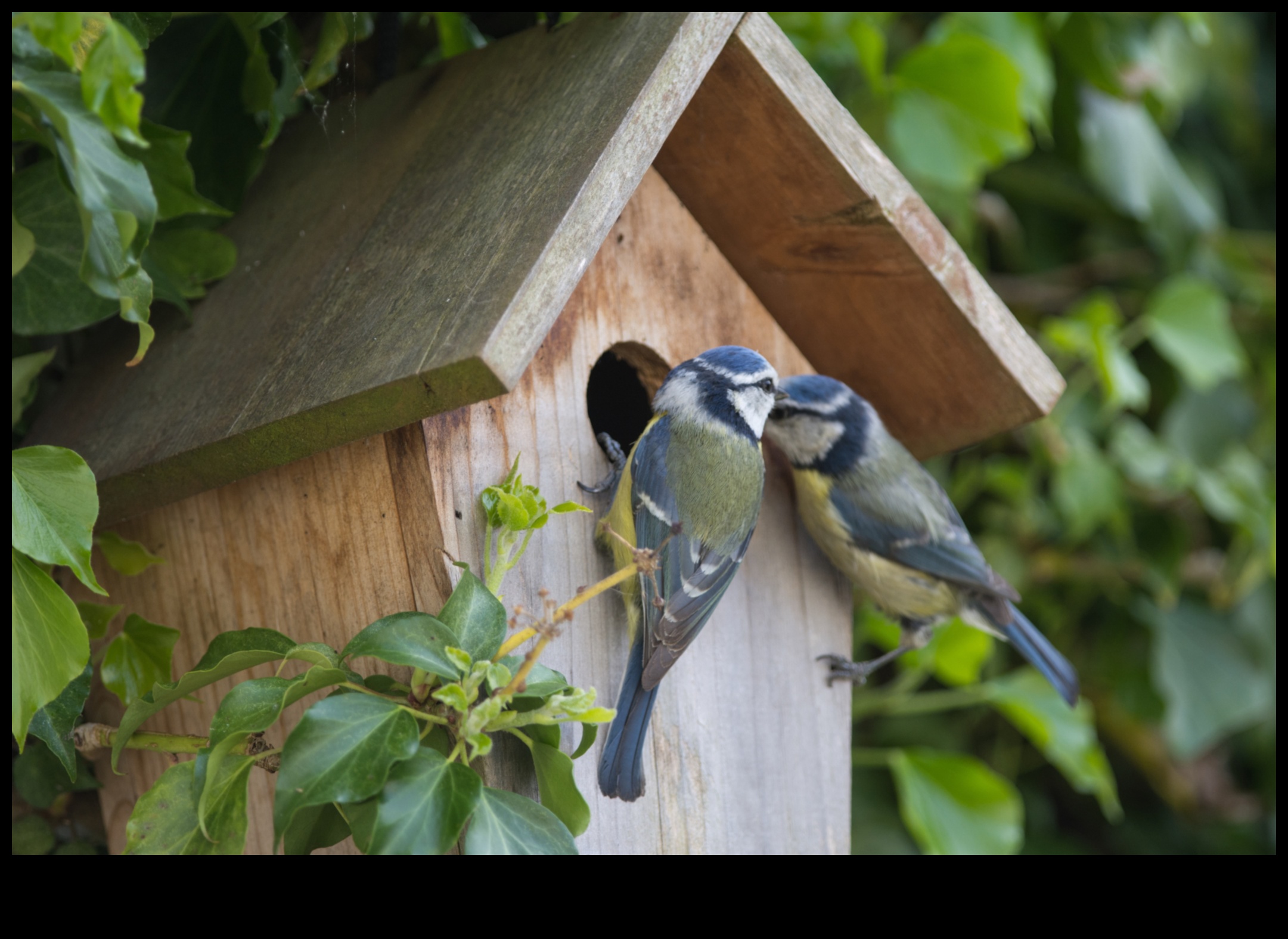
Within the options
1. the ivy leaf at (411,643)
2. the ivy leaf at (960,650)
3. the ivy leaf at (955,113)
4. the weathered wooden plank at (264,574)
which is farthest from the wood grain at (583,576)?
the ivy leaf at (955,113)

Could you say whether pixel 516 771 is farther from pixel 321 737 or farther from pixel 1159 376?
pixel 1159 376

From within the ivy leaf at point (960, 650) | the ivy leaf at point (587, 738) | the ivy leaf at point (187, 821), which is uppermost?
the ivy leaf at point (960, 650)

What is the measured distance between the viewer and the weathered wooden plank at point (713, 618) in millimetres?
1058

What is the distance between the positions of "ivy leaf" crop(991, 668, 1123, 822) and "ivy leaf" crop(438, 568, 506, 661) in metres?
1.22

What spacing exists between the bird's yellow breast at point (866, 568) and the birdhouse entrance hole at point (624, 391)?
0.72 ft

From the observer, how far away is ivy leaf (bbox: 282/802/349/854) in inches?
35.5

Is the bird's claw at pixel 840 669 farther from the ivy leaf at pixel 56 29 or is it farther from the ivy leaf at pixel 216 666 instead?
the ivy leaf at pixel 56 29

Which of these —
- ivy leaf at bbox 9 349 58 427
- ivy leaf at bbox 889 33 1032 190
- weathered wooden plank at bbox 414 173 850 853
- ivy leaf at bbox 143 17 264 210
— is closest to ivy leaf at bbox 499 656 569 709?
weathered wooden plank at bbox 414 173 850 853

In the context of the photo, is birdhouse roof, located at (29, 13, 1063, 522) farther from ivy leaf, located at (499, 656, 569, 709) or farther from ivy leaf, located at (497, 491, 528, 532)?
ivy leaf, located at (499, 656, 569, 709)

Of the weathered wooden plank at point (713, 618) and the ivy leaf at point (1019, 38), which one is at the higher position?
the ivy leaf at point (1019, 38)

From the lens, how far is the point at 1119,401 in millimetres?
1964

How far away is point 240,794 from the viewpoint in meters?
0.89

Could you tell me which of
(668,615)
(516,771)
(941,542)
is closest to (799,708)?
(941,542)

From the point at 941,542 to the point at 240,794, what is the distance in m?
0.91
